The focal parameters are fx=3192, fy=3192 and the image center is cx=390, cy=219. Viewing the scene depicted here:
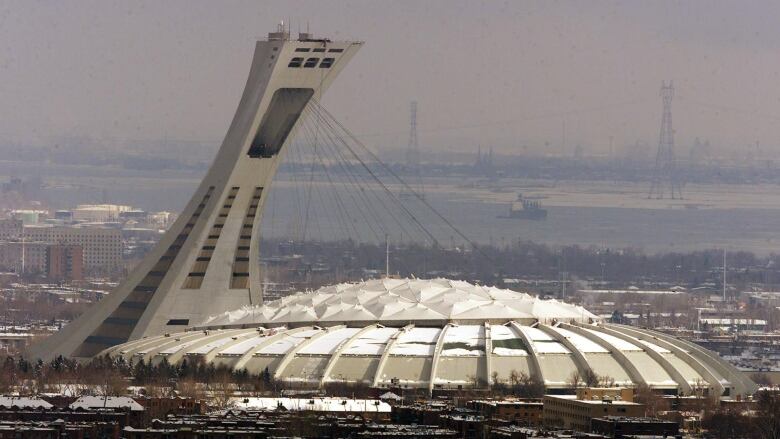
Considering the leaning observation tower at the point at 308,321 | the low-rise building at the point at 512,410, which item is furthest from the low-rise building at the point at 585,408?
the leaning observation tower at the point at 308,321

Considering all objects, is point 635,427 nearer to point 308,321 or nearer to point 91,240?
point 308,321

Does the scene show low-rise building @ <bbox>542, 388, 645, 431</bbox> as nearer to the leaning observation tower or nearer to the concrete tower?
the leaning observation tower

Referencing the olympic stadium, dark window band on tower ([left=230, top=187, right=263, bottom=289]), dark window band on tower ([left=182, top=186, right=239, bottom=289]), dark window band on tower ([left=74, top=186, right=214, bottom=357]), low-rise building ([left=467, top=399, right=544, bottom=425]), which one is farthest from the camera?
dark window band on tower ([left=230, top=187, right=263, bottom=289])

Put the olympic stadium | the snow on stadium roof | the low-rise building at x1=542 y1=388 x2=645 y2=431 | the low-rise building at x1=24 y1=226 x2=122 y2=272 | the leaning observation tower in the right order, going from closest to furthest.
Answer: the low-rise building at x1=542 y1=388 x2=645 y2=431 < the olympic stadium < the leaning observation tower < the snow on stadium roof < the low-rise building at x1=24 y1=226 x2=122 y2=272

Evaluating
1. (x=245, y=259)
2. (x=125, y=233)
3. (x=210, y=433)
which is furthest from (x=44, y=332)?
(x=125, y=233)

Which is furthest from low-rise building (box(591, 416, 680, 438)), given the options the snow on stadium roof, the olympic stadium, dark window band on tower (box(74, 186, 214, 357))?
dark window band on tower (box(74, 186, 214, 357))

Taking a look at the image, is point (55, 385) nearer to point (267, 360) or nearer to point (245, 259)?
point (267, 360)

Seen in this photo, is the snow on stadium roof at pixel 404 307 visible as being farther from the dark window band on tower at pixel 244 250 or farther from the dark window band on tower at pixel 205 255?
the dark window band on tower at pixel 244 250
